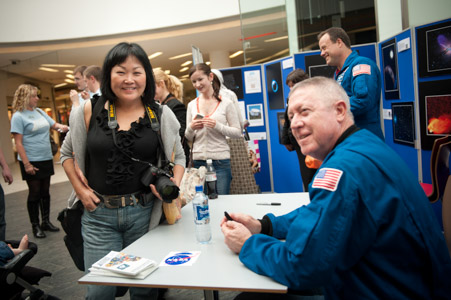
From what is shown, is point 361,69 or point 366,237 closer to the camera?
point 366,237

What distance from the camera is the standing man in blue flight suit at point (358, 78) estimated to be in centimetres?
274

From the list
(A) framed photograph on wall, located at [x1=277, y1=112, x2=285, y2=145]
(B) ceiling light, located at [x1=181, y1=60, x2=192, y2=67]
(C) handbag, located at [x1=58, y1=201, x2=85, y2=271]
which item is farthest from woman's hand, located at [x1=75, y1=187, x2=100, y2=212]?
(B) ceiling light, located at [x1=181, y1=60, x2=192, y2=67]

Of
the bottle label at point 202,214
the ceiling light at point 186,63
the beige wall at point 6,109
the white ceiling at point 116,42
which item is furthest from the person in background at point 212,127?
the ceiling light at point 186,63

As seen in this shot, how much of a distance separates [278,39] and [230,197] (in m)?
5.30

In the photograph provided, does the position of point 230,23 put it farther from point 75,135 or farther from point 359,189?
point 359,189

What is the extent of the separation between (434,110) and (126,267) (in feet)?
10.7

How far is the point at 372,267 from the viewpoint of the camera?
1.05 meters

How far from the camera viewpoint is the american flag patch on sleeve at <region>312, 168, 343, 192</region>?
3.40 feet

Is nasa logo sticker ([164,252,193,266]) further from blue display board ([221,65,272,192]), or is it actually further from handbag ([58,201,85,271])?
blue display board ([221,65,272,192])

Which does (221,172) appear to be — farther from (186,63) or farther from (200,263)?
(186,63)

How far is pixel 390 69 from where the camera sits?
161 inches

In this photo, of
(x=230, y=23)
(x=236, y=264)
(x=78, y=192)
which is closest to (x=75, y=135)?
(x=78, y=192)

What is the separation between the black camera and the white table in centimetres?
20

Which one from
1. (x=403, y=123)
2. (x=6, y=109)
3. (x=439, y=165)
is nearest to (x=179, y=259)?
(x=439, y=165)
